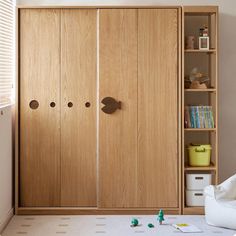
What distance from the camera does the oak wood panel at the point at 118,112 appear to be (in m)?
5.24

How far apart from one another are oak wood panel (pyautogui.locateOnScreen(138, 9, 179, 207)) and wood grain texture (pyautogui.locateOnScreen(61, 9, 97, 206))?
413mm

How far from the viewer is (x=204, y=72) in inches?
222

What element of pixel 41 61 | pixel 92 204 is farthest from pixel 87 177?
pixel 41 61

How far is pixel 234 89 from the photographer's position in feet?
18.7

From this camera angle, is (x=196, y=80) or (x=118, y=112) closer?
(x=118, y=112)

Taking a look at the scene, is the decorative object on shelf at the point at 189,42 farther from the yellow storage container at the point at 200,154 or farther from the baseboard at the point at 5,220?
the baseboard at the point at 5,220

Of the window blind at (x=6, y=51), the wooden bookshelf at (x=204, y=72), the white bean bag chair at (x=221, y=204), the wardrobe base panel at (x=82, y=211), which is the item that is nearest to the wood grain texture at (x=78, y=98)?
the wardrobe base panel at (x=82, y=211)

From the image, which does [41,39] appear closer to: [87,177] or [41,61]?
[41,61]

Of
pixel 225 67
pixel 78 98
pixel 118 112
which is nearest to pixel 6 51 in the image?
pixel 78 98

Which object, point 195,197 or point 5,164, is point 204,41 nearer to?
point 195,197

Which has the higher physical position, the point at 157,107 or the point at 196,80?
the point at 196,80

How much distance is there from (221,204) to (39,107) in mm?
1742

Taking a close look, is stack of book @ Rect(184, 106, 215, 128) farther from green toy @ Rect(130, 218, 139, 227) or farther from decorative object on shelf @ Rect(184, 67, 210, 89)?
green toy @ Rect(130, 218, 139, 227)

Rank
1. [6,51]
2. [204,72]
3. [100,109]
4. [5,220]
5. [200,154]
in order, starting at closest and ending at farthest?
[5,220] < [6,51] < [100,109] < [200,154] < [204,72]
